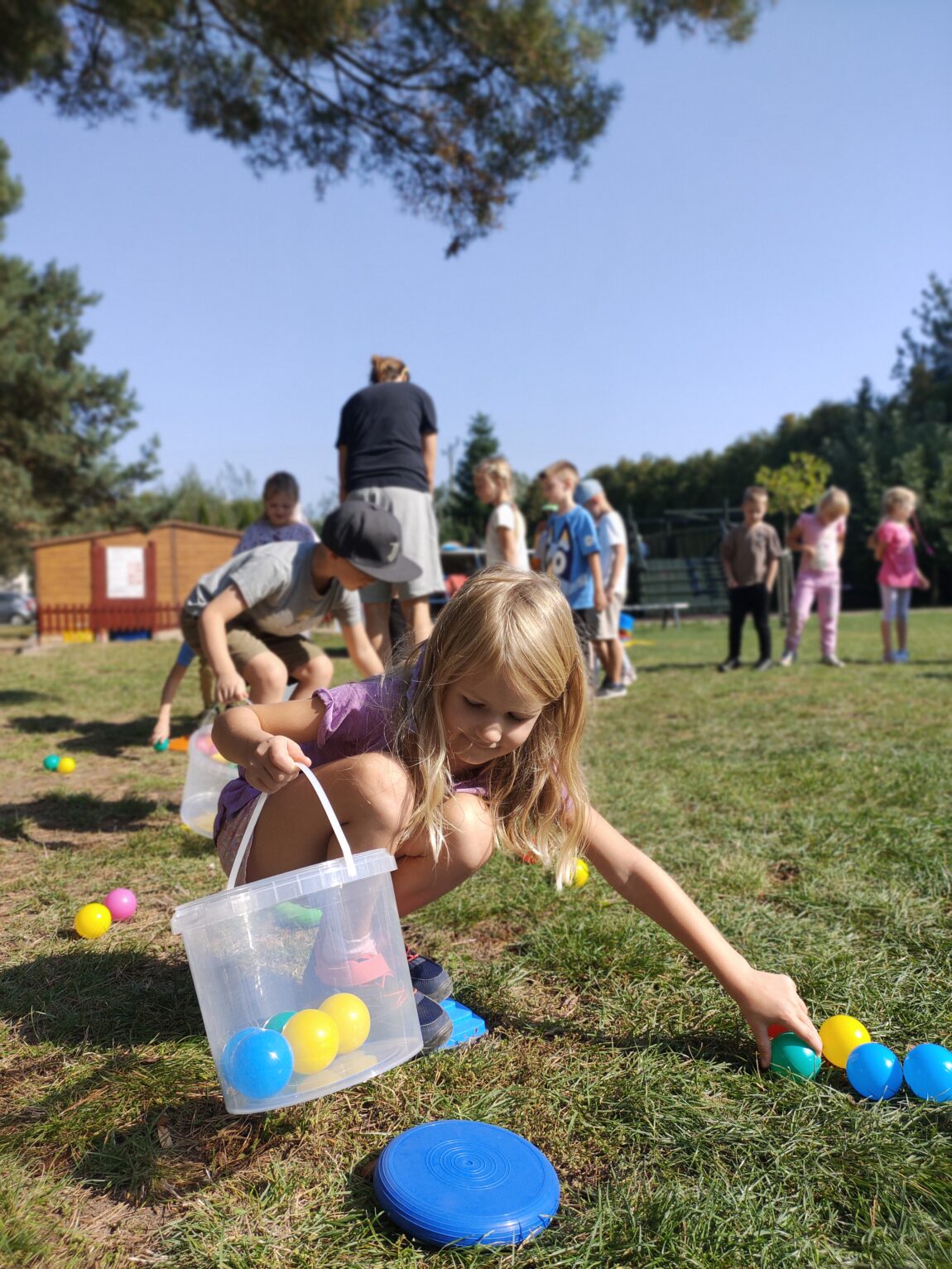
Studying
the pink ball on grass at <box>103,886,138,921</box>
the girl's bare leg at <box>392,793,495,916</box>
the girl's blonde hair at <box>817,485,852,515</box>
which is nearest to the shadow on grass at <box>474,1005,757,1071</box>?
the girl's bare leg at <box>392,793,495,916</box>

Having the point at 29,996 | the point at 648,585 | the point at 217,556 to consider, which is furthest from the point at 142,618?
the point at 29,996

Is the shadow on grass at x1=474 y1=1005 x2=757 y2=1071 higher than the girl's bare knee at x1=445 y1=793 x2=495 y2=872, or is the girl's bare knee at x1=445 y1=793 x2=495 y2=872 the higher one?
the girl's bare knee at x1=445 y1=793 x2=495 y2=872

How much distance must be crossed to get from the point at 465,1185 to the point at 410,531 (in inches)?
147

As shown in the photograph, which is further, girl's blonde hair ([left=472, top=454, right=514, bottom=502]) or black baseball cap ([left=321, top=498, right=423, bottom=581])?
girl's blonde hair ([left=472, top=454, right=514, bottom=502])

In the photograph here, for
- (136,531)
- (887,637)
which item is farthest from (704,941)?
(136,531)

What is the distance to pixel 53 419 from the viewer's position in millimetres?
18312

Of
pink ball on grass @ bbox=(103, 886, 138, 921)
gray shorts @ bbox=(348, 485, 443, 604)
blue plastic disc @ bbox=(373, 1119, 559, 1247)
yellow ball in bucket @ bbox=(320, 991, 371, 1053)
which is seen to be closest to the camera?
blue plastic disc @ bbox=(373, 1119, 559, 1247)

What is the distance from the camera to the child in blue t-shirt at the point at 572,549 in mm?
5992

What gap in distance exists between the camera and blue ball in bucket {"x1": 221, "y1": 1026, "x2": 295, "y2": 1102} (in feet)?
4.23

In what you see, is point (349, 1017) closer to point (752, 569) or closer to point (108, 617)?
point (752, 569)

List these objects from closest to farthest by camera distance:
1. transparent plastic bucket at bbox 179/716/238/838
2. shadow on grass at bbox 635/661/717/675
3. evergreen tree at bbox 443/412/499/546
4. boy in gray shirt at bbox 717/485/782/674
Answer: transparent plastic bucket at bbox 179/716/238/838
boy in gray shirt at bbox 717/485/782/674
shadow on grass at bbox 635/661/717/675
evergreen tree at bbox 443/412/499/546

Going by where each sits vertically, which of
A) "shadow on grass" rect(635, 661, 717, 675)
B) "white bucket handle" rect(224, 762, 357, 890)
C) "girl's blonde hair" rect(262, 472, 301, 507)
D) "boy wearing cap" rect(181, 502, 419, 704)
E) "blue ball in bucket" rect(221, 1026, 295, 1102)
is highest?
"girl's blonde hair" rect(262, 472, 301, 507)

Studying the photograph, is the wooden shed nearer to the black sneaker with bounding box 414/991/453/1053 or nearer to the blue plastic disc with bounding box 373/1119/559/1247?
the black sneaker with bounding box 414/991/453/1053

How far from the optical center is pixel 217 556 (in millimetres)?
19984
